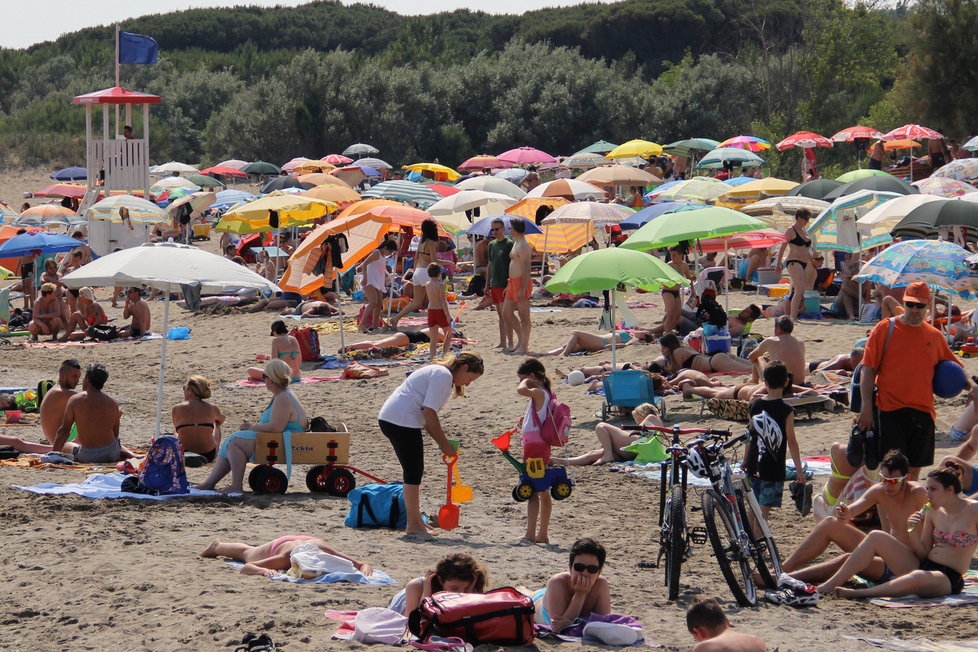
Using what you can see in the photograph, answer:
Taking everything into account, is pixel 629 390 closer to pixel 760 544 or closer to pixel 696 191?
pixel 760 544

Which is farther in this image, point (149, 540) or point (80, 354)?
point (80, 354)

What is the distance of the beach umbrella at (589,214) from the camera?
57.5 feet

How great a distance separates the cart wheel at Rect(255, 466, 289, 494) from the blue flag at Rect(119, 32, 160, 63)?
21853 millimetres

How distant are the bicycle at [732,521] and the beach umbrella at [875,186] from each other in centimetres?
1209

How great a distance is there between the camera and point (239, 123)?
46.5 meters

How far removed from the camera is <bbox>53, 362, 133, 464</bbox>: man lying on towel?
30.0 ft

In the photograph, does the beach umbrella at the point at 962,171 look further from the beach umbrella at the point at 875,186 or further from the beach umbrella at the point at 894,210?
the beach umbrella at the point at 894,210

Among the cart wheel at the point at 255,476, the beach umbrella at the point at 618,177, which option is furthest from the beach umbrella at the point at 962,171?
the cart wheel at the point at 255,476

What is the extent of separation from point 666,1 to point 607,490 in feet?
235

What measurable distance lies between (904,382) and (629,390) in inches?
160

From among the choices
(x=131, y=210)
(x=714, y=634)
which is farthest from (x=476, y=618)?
(x=131, y=210)

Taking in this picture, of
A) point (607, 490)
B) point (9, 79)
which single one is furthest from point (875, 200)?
point (9, 79)

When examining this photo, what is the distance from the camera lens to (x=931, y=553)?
6328 mm

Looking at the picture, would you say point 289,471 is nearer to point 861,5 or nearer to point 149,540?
point 149,540
